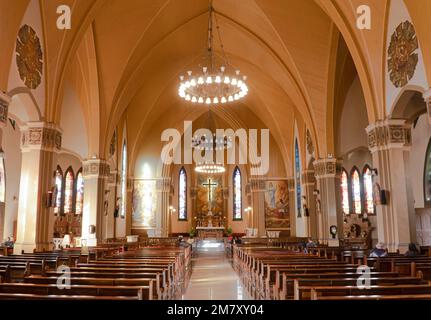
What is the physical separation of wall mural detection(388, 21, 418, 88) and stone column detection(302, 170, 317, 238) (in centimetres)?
1220

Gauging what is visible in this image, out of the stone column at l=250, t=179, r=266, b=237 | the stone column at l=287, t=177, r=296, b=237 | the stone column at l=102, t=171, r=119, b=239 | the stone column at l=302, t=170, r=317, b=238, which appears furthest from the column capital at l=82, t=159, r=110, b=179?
the stone column at l=287, t=177, r=296, b=237

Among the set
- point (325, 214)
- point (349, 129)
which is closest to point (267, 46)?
point (349, 129)

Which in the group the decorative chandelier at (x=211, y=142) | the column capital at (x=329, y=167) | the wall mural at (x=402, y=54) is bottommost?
the column capital at (x=329, y=167)

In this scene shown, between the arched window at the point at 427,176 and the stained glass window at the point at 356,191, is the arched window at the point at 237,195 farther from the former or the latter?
the arched window at the point at 427,176

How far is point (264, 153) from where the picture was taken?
31812 millimetres

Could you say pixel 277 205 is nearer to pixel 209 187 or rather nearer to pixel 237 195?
pixel 237 195

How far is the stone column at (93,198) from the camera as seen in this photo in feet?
60.6

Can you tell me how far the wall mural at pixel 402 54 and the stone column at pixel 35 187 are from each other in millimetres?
11525

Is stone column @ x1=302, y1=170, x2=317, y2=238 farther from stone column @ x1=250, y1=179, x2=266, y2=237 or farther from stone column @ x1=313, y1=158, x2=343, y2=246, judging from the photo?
stone column @ x1=250, y1=179, x2=266, y2=237

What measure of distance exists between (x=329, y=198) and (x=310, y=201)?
511cm

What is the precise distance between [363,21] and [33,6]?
35.2 feet

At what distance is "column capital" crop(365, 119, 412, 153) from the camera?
1267 centimetres

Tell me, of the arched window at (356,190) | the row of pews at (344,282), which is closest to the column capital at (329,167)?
the row of pews at (344,282)

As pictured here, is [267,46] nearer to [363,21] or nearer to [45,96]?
[363,21]
